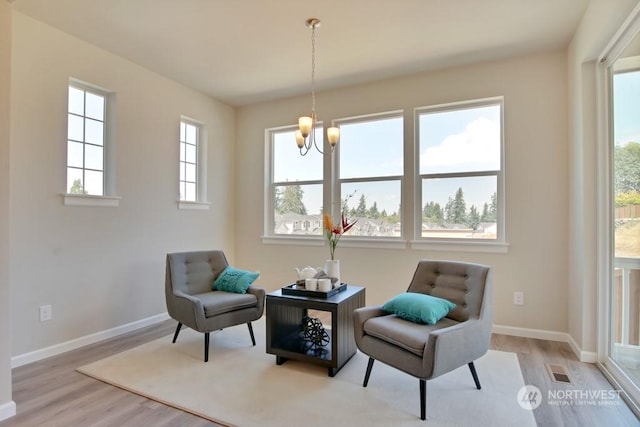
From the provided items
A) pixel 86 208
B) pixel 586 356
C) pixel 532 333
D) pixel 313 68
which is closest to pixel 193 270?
pixel 86 208

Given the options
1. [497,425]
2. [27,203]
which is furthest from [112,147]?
[497,425]

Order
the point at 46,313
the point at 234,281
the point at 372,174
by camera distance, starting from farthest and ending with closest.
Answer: the point at 372,174, the point at 234,281, the point at 46,313

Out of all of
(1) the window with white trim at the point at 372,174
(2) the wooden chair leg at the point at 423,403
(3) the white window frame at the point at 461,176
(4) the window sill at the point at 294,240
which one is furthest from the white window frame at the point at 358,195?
(2) the wooden chair leg at the point at 423,403

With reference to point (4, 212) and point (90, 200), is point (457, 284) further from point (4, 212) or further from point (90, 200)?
point (90, 200)

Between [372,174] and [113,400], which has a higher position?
[372,174]

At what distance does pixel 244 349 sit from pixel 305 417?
1.18 metres

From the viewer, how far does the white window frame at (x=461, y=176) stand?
347 centimetres

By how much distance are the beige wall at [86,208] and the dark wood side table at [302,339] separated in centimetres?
178

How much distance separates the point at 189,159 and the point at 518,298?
4103 millimetres

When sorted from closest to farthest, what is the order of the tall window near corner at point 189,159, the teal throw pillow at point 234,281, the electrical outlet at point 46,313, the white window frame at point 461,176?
the electrical outlet at point 46,313 < the teal throw pillow at point 234,281 < the white window frame at point 461,176 < the tall window near corner at point 189,159

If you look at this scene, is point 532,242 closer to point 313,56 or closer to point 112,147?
point 313,56

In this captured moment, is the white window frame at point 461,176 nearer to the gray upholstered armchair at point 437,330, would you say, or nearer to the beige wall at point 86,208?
the gray upholstered armchair at point 437,330

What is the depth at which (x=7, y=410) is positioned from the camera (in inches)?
78.2

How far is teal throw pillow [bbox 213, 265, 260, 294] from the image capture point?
10.5 ft
